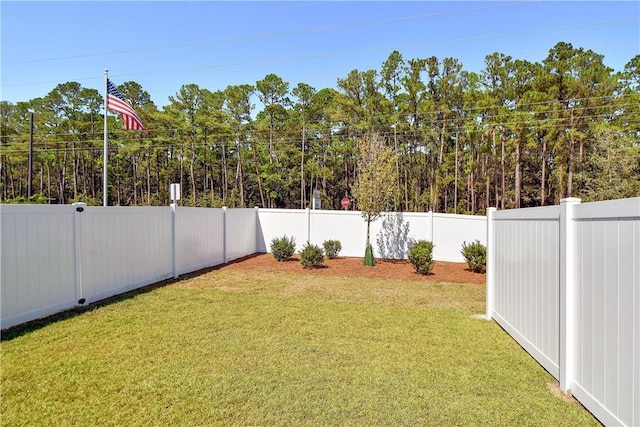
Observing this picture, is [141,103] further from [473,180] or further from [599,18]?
[599,18]

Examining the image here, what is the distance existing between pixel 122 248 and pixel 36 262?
178cm

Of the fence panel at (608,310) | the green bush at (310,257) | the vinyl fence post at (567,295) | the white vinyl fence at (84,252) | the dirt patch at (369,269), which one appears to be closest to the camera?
the fence panel at (608,310)

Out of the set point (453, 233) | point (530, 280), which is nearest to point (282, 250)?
point (453, 233)

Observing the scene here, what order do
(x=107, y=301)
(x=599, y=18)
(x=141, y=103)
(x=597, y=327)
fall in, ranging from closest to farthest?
(x=597, y=327), (x=107, y=301), (x=599, y=18), (x=141, y=103)

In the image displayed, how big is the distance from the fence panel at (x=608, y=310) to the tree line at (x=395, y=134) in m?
14.0

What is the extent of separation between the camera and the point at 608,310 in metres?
2.31

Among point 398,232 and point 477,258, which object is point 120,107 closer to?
point 398,232

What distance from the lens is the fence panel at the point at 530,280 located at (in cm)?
323

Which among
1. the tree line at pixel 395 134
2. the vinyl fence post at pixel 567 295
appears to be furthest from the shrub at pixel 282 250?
the vinyl fence post at pixel 567 295

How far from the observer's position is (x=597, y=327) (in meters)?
2.45

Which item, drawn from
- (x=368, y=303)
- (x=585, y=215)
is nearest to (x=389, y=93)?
(x=368, y=303)

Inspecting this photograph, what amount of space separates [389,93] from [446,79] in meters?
4.24

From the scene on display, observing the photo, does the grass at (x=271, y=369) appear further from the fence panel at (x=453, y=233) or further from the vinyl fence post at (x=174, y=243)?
the fence panel at (x=453, y=233)

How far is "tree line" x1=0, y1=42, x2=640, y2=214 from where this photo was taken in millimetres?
20922
